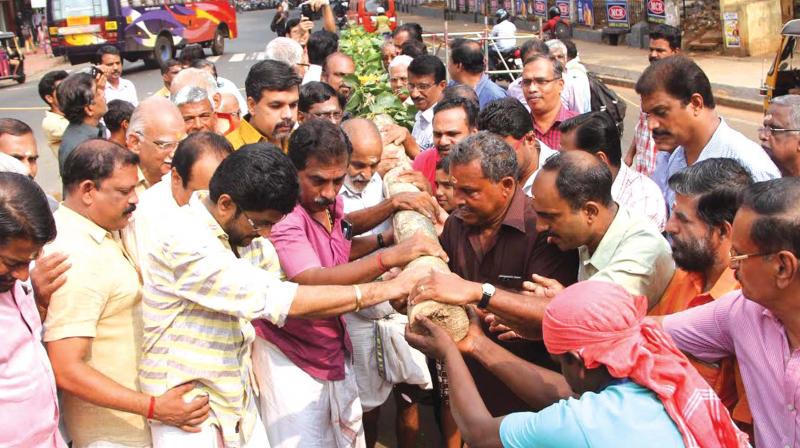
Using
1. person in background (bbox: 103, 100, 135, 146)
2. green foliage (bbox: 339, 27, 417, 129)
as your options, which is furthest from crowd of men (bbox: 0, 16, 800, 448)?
green foliage (bbox: 339, 27, 417, 129)

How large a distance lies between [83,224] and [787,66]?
10.7m

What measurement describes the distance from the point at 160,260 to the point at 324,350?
1.17 m

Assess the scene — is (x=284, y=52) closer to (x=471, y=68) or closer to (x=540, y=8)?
(x=471, y=68)

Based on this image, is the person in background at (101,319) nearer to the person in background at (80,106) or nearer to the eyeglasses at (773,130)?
the person in background at (80,106)

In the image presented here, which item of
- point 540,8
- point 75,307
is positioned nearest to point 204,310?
point 75,307

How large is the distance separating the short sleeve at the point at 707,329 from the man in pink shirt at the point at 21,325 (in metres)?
2.35

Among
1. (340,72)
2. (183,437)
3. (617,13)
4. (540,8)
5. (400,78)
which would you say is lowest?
(183,437)

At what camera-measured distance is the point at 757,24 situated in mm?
21281

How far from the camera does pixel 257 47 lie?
1393 inches

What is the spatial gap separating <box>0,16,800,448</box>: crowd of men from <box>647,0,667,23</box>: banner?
19920mm

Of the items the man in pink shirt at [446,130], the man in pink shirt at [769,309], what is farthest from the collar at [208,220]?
the man in pink shirt at [446,130]

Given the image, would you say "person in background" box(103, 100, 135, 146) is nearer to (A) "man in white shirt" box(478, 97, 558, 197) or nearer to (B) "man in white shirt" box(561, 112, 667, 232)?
(A) "man in white shirt" box(478, 97, 558, 197)

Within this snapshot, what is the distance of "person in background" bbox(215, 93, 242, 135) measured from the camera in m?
6.37

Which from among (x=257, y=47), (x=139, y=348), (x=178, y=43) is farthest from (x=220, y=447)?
(x=257, y=47)
